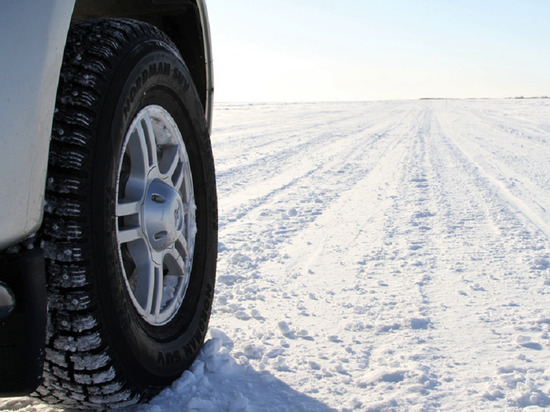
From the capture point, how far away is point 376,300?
2.63 m

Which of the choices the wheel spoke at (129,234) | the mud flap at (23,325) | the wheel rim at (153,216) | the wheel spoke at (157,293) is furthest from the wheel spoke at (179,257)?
the mud flap at (23,325)

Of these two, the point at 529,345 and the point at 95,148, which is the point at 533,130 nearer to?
Answer: the point at 529,345

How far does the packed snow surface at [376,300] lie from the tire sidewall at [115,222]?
0.16m

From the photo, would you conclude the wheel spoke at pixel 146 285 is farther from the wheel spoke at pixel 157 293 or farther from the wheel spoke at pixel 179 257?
the wheel spoke at pixel 179 257

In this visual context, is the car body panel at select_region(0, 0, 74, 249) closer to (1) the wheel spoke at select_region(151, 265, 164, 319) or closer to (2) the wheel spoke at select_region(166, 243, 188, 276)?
(1) the wheel spoke at select_region(151, 265, 164, 319)

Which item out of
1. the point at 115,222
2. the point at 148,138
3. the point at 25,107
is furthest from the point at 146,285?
the point at 25,107

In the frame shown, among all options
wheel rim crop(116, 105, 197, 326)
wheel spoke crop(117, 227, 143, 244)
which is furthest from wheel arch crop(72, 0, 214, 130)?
wheel spoke crop(117, 227, 143, 244)

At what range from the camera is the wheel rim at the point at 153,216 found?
1688 mm

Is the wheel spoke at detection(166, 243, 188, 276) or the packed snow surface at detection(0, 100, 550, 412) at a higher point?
the wheel spoke at detection(166, 243, 188, 276)

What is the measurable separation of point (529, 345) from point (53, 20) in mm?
2031

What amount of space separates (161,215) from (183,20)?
1005mm

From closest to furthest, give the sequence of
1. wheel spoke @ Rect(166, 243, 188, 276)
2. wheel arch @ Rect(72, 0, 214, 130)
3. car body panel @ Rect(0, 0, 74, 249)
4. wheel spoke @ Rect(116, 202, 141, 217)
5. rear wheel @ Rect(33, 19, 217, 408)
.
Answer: car body panel @ Rect(0, 0, 74, 249) → rear wheel @ Rect(33, 19, 217, 408) → wheel spoke @ Rect(116, 202, 141, 217) → wheel spoke @ Rect(166, 243, 188, 276) → wheel arch @ Rect(72, 0, 214, 130)

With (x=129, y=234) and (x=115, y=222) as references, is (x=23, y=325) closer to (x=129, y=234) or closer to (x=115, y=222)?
(x=115, y=222)

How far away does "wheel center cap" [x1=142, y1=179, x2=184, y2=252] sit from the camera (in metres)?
1.73
